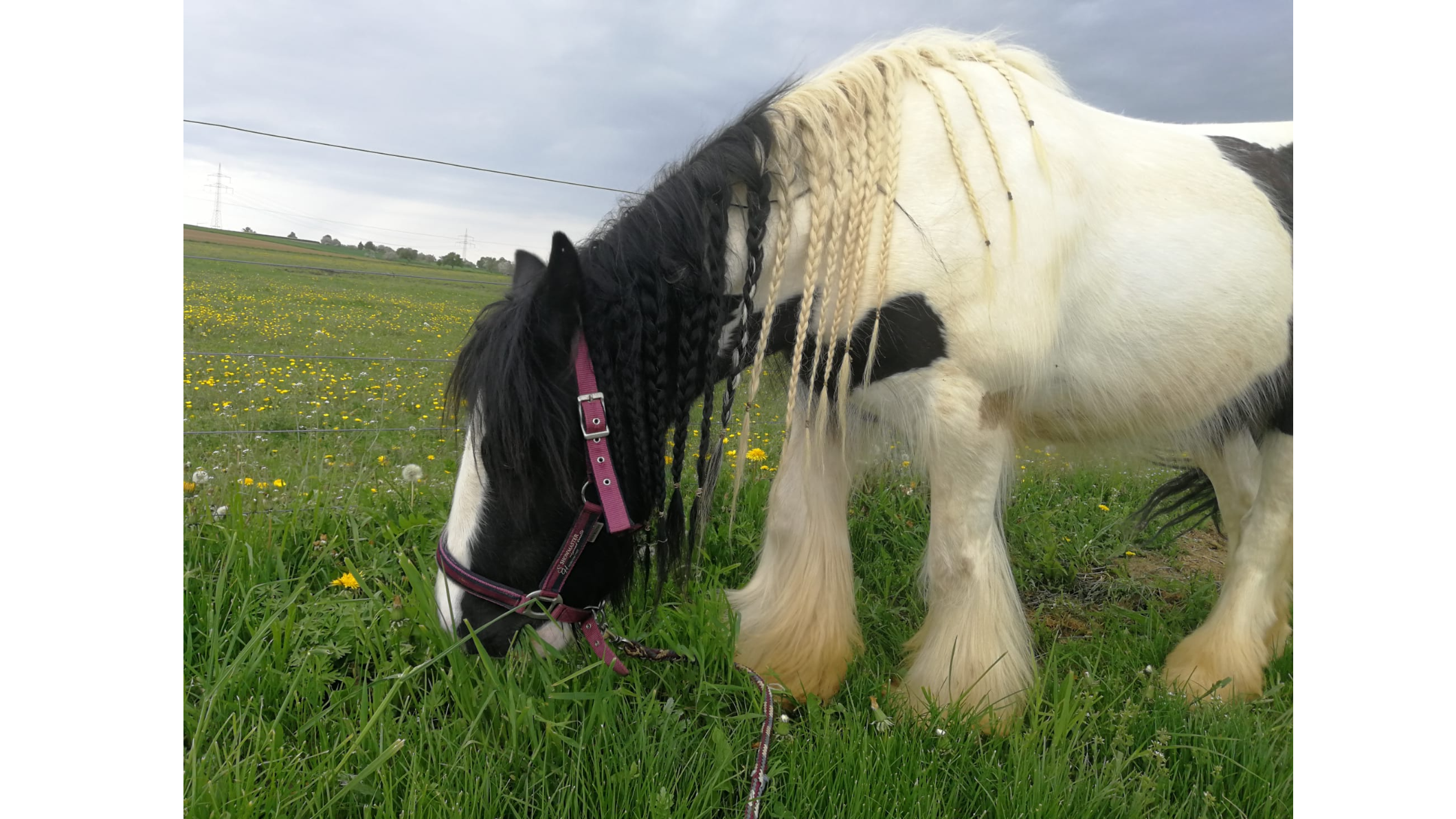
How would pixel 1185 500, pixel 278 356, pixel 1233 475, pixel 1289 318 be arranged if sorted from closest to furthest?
pixel 1289 318
pixel 1233 475
pixel 1185 500
pixel 278 356

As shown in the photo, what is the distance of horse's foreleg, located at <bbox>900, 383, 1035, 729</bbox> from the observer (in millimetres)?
1902

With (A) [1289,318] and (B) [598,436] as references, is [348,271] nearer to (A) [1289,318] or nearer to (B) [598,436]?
(B) [598,436]

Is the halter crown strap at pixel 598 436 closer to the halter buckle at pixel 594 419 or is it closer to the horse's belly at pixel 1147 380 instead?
the halter buckle at pixel 594 419

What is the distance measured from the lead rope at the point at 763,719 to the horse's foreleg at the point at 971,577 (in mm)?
451

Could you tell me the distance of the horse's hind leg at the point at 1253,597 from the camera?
7.71 feet

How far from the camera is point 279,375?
4184mm

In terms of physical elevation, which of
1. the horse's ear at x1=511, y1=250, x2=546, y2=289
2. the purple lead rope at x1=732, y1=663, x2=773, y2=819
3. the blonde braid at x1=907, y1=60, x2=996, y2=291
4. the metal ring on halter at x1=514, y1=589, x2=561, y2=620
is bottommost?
the purple lead rope at x1=732, y1=663, x2=773, y2=819

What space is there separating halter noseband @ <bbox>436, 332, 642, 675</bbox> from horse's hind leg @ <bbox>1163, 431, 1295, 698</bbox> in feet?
6.15

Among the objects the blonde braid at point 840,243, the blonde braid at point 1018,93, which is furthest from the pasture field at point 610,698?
the blonde braid at point 1018,93

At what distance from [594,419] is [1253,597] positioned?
2295mm

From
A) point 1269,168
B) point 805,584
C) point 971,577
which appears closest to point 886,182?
point 971,577

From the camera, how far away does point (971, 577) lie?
78.5 inches

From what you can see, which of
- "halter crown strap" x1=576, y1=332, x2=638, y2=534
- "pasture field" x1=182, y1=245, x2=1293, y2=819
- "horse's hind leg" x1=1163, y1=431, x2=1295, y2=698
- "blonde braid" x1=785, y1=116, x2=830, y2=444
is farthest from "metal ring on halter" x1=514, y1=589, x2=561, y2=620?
"horse's hind leg" x1=1163, y1=431, x2=1295, y2=698

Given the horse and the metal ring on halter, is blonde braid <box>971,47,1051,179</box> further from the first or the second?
the metal ring on halter
